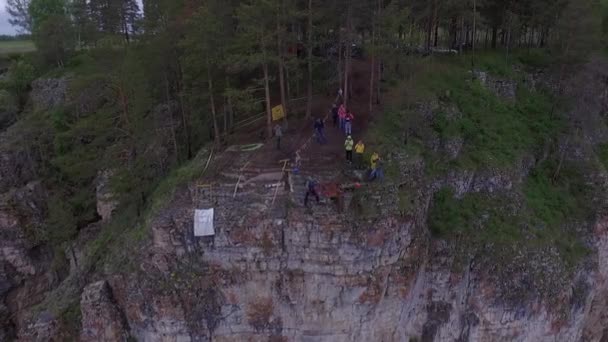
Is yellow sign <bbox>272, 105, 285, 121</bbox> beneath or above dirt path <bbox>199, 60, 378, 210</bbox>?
above

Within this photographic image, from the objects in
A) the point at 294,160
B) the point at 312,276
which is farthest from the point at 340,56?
the point at 312,276

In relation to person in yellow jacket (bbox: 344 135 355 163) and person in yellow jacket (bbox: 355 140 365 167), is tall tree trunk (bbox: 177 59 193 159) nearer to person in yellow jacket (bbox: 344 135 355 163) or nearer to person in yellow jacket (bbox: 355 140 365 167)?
person in yellow jacket (bbox: 344 135 355 163)

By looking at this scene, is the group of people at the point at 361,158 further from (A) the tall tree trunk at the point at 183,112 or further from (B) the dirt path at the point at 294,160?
(A) the tall tree trunk at the point at 183,112

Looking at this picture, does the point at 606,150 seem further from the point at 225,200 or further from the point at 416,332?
the point at 225,200

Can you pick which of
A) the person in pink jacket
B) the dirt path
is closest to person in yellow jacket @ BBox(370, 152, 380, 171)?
the dirt path

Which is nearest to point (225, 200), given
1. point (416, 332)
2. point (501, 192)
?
point (416, 332)

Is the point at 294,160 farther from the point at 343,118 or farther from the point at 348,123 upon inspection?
the point at 343,118
